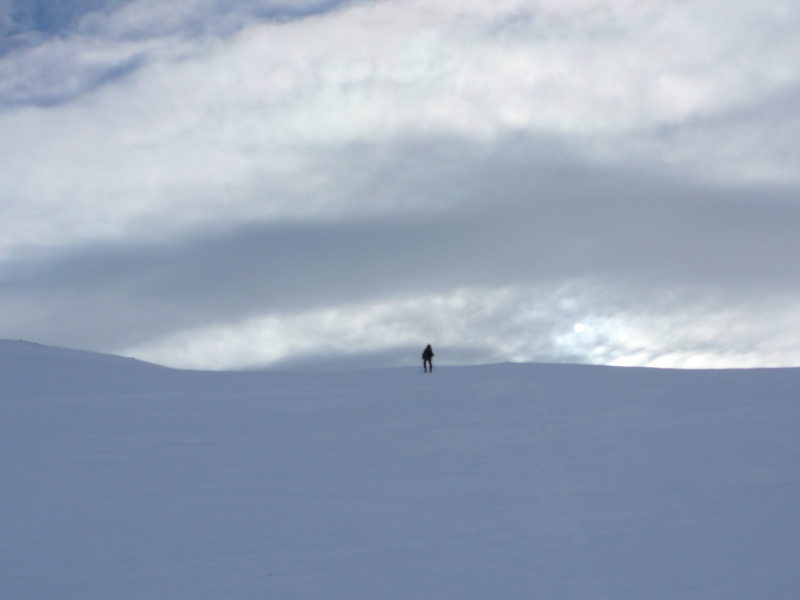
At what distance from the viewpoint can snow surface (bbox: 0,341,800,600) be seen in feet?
39.1

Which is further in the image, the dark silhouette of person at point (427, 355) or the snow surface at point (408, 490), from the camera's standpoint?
the dark silhouette of person at point (427, 355)

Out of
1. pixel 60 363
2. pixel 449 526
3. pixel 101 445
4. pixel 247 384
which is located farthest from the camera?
pixel 60 363

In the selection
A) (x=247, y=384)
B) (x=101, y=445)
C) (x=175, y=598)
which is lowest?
(x=175, y=598)

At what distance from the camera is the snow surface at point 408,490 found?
1191 centimetres

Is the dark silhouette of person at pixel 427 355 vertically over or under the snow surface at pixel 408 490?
over

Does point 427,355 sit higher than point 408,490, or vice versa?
point 427,355

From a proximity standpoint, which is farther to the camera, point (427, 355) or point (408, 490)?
point (427, 355)

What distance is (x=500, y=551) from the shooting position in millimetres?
12641

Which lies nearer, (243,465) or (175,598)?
(175,598)

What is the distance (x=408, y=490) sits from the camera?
50.8ft

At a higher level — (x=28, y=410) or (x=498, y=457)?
(x=28, y=410)

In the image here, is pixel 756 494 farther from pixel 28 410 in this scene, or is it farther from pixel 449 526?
pixel 28 410

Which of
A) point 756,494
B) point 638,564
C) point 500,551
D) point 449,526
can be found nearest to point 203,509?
point 449,526

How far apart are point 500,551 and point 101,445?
33.6 feet
